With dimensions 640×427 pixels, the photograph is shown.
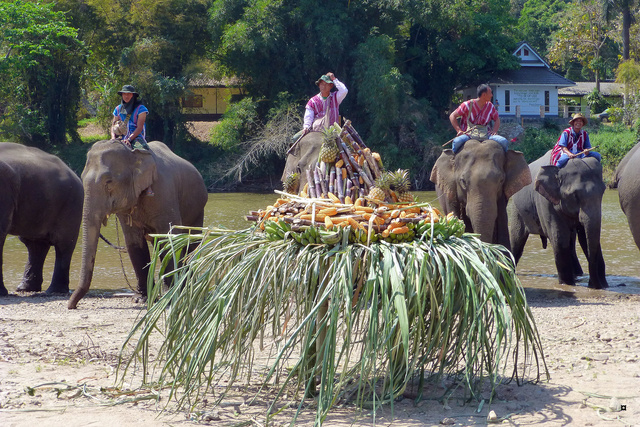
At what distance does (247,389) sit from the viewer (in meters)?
5.02

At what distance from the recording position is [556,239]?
10.5m

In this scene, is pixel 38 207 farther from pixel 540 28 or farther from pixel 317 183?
pixel 540 28

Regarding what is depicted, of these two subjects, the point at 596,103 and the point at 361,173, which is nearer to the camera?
the point at 361,173

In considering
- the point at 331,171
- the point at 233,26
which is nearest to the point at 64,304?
the point at 331,171

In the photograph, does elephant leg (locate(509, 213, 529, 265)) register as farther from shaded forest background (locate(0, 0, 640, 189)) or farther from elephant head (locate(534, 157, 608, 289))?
shaded forest background (locate(0, 0, 640, 189))

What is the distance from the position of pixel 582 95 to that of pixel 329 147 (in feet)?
172

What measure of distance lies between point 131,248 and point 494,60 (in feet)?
117

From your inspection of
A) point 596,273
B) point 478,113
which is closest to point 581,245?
point 596,273

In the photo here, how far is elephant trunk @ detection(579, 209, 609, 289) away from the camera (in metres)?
10.0

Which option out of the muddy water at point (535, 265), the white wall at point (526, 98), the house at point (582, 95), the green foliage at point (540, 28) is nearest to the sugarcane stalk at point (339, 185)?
the muddy water at point (535, 265)

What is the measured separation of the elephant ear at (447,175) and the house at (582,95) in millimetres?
44131

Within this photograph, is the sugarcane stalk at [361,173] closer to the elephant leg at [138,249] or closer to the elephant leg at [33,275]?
the elephant leg at [138,249]

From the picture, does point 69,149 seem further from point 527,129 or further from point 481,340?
point 481,340

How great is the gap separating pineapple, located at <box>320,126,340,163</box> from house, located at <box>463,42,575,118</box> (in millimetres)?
41819
